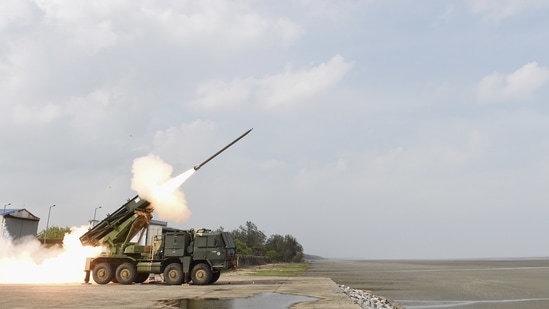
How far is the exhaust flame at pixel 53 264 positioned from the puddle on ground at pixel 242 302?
1280cm

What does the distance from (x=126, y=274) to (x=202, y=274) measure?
428cm

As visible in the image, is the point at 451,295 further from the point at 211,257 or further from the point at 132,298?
the point at 132,298

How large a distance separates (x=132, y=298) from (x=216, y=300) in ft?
10.1

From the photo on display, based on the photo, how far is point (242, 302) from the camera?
47.5 ft

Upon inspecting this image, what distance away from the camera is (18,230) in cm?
4653

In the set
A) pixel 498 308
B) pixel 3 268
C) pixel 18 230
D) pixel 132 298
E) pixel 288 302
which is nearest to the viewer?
pixel 288 302

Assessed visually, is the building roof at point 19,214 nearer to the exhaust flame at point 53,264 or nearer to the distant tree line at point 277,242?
the exhaust flame at point 53,264

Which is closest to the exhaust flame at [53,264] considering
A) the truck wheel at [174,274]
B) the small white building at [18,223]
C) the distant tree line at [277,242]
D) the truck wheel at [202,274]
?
the truck wheel at [174,274]

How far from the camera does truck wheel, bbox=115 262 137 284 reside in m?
23.1

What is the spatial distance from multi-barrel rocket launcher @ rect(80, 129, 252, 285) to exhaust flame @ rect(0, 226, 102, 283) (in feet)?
5.46

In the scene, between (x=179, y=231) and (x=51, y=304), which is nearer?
(x=51, y=304)

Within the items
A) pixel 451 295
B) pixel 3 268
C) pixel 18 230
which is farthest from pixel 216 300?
pixel 18 230

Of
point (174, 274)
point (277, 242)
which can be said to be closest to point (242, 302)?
point (174, 274)

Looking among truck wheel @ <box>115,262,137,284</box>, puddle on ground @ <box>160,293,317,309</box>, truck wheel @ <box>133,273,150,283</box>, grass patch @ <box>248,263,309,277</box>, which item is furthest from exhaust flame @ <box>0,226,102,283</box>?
grass patch @ <box>248,263,309,277</box>
